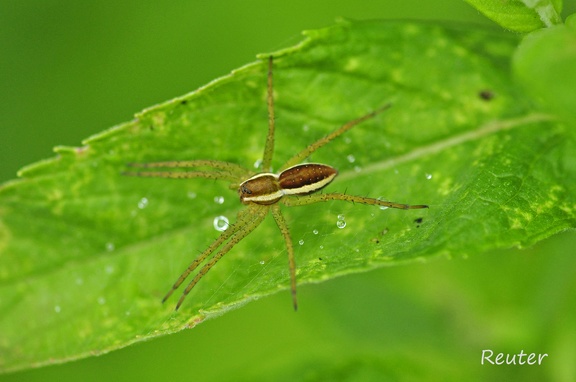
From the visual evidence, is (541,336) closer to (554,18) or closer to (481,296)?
(481,296)

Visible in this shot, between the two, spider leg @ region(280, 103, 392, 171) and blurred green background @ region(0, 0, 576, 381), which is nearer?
spider leg @ region(280, 103, 392, 171)

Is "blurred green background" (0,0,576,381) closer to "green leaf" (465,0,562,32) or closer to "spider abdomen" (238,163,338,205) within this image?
"spider abdomen" (238,163,338,205)

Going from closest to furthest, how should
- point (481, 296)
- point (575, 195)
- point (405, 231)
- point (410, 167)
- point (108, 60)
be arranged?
point (575, 195) < point (405, 231) < point (410, 167) < point (481, 296) < point (108, 60)

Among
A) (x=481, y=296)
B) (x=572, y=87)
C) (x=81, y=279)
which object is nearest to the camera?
(x=572, y=87)

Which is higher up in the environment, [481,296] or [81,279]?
[81,279]

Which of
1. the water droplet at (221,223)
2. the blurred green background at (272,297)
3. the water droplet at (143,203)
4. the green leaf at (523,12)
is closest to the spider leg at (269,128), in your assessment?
the water droplet at (221,223)

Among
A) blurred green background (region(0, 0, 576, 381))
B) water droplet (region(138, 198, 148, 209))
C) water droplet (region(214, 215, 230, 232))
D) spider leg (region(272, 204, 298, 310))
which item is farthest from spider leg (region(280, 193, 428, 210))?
blurred green background (region(0, 0, 576, 381))

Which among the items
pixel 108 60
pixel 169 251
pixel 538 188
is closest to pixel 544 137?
pixel 538 188
